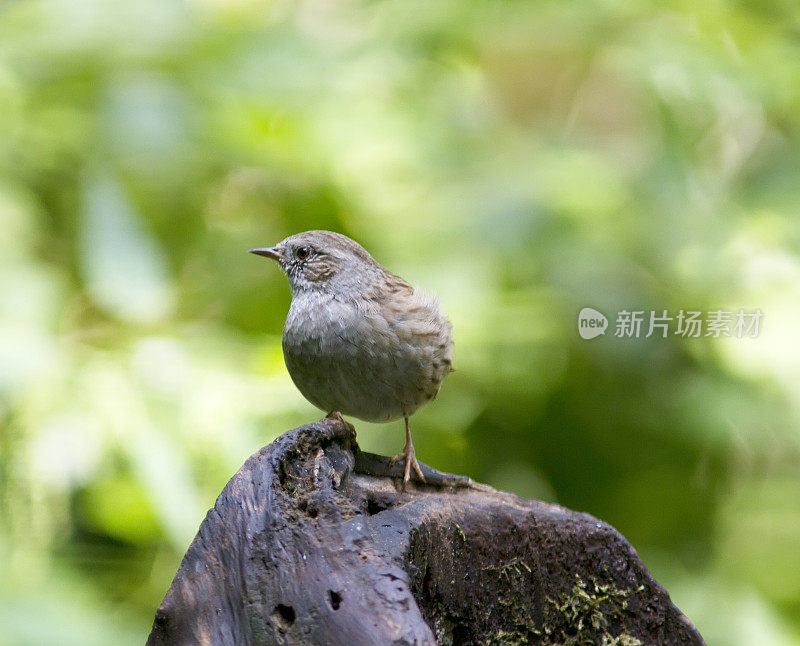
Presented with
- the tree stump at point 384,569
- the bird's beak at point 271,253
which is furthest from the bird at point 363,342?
the tree stump at point 384,569

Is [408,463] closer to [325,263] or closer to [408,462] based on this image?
[408,462]

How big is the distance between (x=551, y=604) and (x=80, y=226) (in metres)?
3.64

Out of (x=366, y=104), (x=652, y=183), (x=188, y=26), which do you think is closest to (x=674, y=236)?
(x=652, y=183)

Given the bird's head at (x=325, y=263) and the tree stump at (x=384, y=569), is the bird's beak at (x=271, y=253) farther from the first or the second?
the tree stump at (x=384, y=569)

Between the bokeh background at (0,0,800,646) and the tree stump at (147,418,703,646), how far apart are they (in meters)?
2.00

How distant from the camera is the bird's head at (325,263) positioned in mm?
3764

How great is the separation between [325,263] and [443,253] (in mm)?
2157

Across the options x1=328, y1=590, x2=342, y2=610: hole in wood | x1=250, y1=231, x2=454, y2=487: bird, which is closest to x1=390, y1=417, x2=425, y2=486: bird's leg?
x1=250, y1=231, x2=454, y2=487: bird

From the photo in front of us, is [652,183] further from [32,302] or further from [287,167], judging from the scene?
[32,302]

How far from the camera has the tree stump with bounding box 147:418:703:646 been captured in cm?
234

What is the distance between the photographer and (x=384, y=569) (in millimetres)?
2361

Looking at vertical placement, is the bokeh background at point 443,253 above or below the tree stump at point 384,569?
above

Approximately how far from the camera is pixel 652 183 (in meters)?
6.42

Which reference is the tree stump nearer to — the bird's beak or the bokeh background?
the bird's beak
